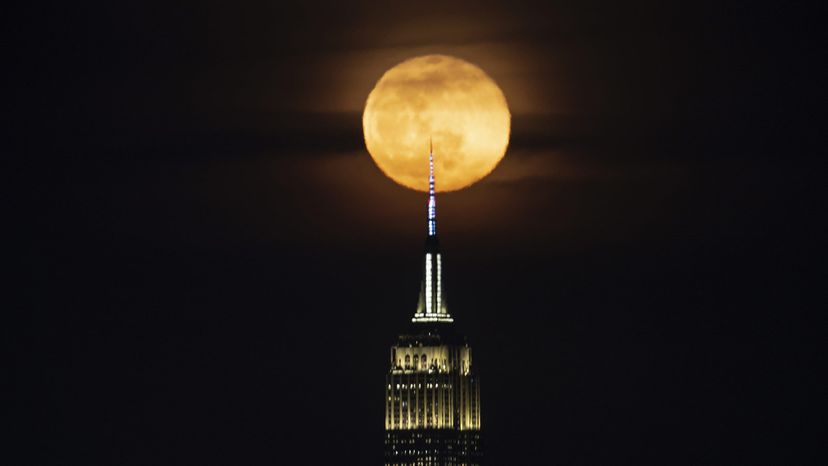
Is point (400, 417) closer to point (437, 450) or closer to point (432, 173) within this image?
point (437, 450)

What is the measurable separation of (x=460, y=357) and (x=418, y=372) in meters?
5.27

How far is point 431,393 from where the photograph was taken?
17825cm

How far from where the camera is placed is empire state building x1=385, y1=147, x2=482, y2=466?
175750 mm

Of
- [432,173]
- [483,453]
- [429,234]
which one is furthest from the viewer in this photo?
[483,453]

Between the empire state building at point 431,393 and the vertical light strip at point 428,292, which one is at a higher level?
the vertical light strip at point 428,292

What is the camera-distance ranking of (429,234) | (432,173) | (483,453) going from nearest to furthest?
1. (432,173)
2. (429,234)
3. (483,453)

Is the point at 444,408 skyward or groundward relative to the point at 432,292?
groundward

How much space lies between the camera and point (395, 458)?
177 metres

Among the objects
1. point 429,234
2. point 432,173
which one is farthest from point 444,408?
point 432,173

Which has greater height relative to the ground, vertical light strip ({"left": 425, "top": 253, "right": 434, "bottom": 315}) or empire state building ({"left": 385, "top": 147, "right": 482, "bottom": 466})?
vertical light strip ({"left": 425, "top": 253, "right": 434, "bottom": 315})

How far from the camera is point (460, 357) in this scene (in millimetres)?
180000

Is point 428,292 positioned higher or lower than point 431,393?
higher

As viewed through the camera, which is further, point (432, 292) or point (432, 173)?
point (432, 292)

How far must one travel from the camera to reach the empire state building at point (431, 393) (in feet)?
577
